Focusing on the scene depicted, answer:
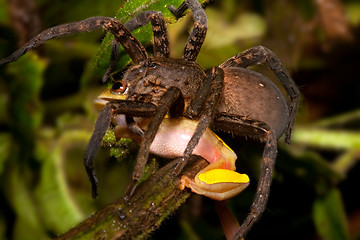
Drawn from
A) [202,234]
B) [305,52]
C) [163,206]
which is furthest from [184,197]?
[305,52]

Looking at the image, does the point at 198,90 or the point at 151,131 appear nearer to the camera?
the point at 151,131

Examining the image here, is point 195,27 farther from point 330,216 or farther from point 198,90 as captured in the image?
point 330,216

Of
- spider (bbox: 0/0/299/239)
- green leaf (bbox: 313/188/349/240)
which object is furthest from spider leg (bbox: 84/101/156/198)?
green leaf (bbox: 313/188/349/240)

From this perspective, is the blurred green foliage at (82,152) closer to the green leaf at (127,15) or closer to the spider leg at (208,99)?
the green leaf at (127,15)

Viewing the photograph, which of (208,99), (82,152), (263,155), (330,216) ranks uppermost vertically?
(208,99)

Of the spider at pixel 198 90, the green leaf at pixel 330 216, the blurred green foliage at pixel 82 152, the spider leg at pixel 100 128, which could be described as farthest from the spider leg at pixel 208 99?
the green leaf at pixel 330 216

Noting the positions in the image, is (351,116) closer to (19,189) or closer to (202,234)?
(202,234)

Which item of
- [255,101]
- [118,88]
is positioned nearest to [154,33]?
[118,88]

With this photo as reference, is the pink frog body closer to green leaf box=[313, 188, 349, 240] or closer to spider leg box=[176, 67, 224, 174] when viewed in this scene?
spider leg box=[176, 67, 224, 174]
